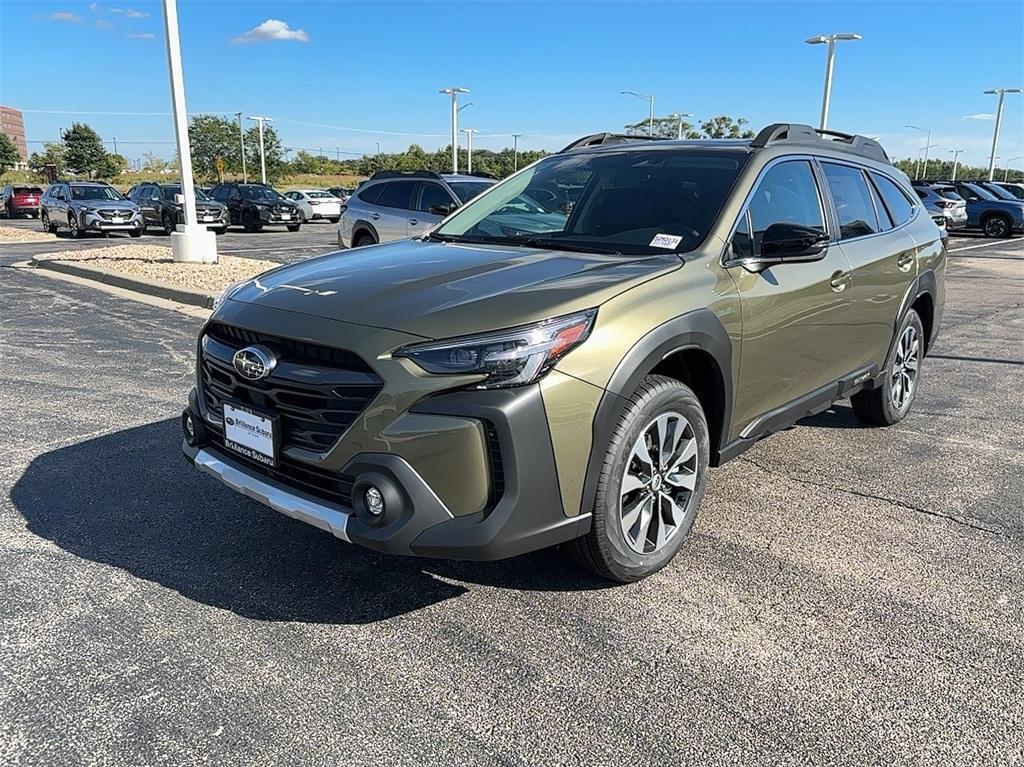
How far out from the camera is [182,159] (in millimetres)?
13672

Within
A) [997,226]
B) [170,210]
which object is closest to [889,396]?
[170,210]

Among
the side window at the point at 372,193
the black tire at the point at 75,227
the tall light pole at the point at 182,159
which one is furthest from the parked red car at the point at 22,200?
the side window at the point at 372,193

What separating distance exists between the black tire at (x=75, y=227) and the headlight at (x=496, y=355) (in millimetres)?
24173

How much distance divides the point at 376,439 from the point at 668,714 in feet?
4.10

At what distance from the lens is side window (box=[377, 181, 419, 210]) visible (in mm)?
12859

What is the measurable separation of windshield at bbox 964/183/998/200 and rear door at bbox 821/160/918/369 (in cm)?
2721

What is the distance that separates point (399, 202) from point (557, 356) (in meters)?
10.7

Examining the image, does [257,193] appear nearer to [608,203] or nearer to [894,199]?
[894,199]

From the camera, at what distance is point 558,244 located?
152 inches

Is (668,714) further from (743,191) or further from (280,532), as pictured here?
(743,191)

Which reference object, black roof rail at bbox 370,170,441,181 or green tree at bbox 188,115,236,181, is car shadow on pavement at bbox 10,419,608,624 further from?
green tree at bbox 188,115,236,181

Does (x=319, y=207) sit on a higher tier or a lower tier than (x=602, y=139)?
lower

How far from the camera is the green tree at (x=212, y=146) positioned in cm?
7238

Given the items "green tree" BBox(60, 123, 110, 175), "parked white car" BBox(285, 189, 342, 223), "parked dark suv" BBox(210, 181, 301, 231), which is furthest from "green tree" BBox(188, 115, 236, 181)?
"parked dark suv" BBox(210, 181, 301, 231)
